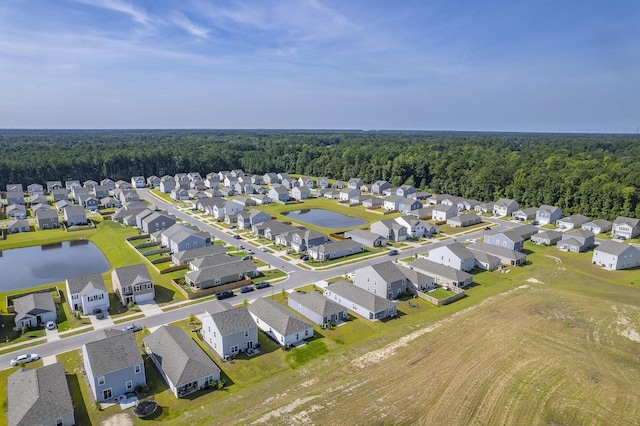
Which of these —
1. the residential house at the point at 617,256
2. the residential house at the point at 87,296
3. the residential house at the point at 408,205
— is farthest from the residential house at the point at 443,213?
the residential house at the point at 87,296

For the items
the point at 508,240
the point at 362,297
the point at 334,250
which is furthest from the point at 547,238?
the point at 362,297

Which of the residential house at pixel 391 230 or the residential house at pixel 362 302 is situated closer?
the residential house at pixel 362 302

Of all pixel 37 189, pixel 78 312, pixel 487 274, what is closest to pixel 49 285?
pixel 78 312

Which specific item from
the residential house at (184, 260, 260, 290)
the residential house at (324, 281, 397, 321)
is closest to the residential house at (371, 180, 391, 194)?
the residential house at (184, 260, 260, 290)

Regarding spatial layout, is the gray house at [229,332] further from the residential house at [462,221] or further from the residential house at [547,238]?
the residential house at [462,221]

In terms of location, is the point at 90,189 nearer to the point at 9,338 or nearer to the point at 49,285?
the point at 49,285

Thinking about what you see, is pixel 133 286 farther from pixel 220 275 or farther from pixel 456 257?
pixel 456 257
